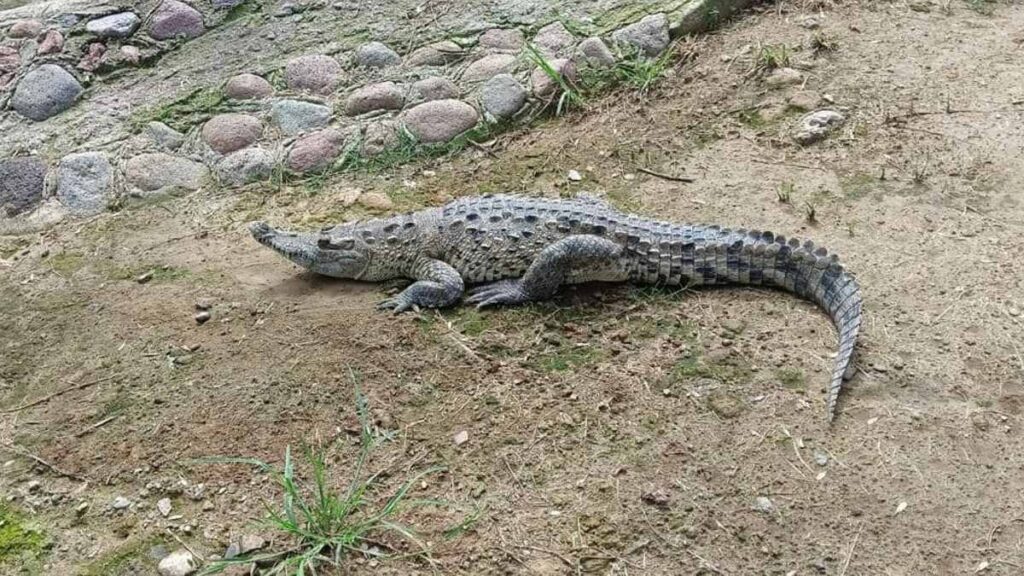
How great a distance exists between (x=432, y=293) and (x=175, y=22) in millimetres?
2769

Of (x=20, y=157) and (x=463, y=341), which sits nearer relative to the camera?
(x=463, y=341)

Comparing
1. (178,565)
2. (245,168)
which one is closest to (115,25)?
(245,168)

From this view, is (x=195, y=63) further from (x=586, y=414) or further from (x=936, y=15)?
(x=936, y=15)

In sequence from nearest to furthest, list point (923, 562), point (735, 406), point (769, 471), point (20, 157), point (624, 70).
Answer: point (923, 562)
point (769, 471)
point (735, 406)
point (20, 157)
point (624, 70)

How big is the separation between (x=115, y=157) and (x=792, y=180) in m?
3.52

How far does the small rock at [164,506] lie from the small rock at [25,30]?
139 inches

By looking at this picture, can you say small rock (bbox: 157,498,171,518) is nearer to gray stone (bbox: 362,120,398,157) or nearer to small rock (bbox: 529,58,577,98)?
gray stone (bbox: 362,120,398,157)

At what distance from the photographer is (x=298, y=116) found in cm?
509

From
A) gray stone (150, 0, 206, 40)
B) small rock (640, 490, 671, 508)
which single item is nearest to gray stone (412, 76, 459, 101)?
gray stone (150, 0, 206, 40)

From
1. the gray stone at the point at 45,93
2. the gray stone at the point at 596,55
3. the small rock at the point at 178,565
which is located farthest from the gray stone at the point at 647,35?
A: the small rock at the point at 178,565

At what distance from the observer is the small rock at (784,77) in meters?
5.11

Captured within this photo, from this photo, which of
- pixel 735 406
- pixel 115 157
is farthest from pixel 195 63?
pixel 735 406

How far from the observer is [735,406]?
10.6 ft

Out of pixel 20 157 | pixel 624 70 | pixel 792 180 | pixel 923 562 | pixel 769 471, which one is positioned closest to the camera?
pixel 923 562
